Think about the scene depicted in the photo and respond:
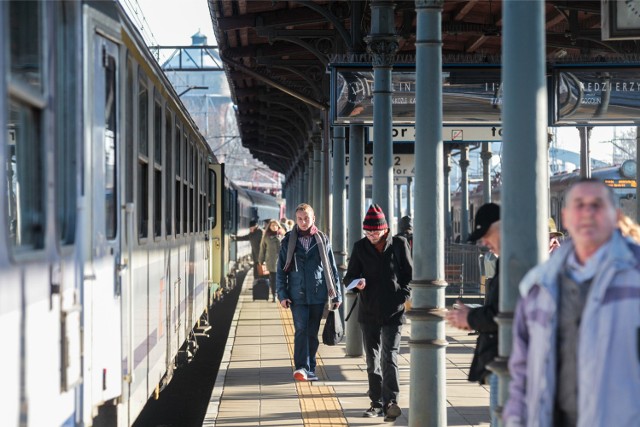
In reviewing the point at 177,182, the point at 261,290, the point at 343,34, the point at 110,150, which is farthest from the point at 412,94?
the point at 261,290

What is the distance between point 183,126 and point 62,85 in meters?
6.31

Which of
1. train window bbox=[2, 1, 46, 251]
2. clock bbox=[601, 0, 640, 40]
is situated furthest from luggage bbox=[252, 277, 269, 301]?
train window bbox=[2, 1, 46, 251]

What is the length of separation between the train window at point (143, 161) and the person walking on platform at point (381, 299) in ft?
9.31

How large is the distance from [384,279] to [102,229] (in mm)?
4542

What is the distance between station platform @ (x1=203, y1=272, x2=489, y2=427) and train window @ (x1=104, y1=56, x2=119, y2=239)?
3.47m

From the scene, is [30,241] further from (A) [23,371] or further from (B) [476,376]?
(B) [476,376]

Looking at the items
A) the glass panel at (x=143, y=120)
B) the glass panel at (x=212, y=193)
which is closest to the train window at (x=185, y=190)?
the glass panel at (x=143, y=120)

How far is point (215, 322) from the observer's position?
965 inches

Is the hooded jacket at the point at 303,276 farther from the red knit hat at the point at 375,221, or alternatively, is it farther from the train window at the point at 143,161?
the train window at the point at 143,161

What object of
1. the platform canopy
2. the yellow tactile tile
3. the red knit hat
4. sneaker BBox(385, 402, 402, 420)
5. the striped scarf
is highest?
the platform canopy

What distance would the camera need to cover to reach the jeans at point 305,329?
38.8ft

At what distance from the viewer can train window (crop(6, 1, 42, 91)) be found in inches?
180

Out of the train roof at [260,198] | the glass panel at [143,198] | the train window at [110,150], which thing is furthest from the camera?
the train roof at [260,198]

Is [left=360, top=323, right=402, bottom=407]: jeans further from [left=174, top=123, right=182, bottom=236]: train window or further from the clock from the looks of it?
the clock
